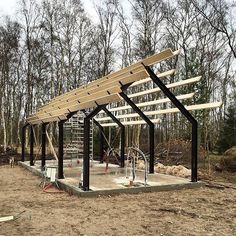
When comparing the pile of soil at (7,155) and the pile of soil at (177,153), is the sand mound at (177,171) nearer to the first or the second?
the pile of soil at (177,153)

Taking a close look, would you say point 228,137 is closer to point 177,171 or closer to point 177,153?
point 177,153

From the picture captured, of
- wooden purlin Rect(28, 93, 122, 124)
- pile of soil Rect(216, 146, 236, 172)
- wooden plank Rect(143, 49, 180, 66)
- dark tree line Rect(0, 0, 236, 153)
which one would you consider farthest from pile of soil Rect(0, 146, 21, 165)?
wooden plank Rect(143, 49, 180, 66)

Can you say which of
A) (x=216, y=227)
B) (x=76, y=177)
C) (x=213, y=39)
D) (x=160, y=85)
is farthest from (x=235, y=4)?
(x=216, y=227)

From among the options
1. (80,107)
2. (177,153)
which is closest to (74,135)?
(177,153)

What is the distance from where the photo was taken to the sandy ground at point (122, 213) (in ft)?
17.3

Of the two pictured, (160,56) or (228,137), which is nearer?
(160,56)

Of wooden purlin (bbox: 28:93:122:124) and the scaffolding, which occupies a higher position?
wooden purlin (bbox: 28:93:122:124)

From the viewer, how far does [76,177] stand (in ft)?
33.7

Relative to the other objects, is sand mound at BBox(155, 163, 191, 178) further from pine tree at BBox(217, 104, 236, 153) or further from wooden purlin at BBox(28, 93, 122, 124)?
pine tree at BBox(217, 104, 236, 153)

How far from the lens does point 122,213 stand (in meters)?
6.34

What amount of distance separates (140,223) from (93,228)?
0.80 meters

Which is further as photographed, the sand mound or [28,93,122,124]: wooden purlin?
the sand mound

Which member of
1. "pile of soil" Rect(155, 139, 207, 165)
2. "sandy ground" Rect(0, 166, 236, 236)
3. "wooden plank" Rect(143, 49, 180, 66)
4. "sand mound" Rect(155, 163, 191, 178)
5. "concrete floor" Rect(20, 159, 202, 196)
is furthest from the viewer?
"pile of soil" Rect(155, 139, 207, 165)

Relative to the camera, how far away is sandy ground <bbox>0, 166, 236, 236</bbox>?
5270 millimetres
